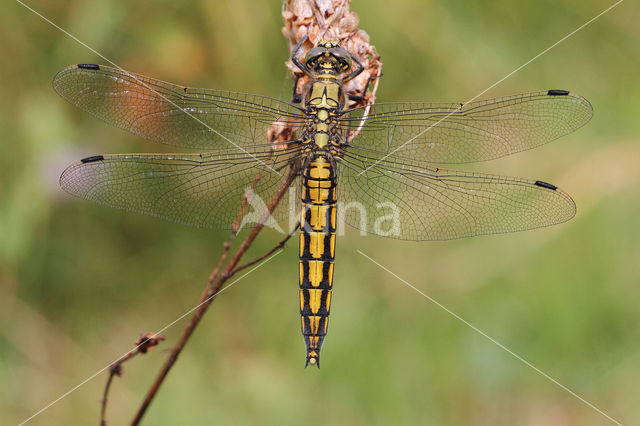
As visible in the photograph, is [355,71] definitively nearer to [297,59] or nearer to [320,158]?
[297,59]

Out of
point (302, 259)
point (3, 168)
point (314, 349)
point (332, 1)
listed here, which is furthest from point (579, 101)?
point (3, 168)

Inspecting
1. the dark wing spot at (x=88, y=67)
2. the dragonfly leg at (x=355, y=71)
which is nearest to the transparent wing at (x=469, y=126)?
the dragonfly leg at (x=355, y=71)

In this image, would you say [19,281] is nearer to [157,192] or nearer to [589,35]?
[157,192]

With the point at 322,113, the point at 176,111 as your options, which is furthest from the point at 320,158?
the point at 176,111

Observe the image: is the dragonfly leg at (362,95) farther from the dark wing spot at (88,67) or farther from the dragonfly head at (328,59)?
the dark wing spot at (88,67)

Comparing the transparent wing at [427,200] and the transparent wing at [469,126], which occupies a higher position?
the transparent wing at [469,126]

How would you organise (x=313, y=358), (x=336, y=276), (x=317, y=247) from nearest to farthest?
1. (x=313, y=358)
2. (x=317, y=247)
3. (x=336, y=276)
